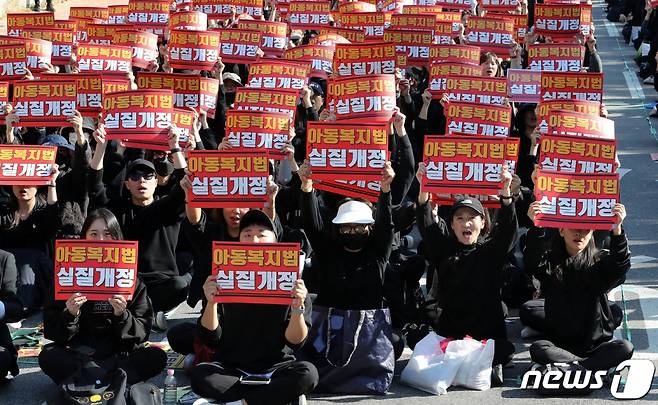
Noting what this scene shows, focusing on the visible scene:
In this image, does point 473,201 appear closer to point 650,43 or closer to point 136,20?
point 136,20

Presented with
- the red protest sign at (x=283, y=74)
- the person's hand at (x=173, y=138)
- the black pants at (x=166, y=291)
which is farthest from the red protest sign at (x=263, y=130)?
the red protest sign at (x=283, y=74)

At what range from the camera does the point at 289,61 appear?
1273 centimetres

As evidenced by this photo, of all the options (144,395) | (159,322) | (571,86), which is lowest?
(159,322)

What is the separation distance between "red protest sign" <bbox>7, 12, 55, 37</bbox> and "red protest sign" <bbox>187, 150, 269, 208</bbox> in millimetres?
6940

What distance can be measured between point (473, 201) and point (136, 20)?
337 inches

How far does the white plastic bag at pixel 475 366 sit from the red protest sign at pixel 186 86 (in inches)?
179

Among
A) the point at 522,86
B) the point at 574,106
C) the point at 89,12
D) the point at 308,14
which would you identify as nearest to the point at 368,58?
the point at 522,86

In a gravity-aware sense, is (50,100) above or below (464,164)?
below

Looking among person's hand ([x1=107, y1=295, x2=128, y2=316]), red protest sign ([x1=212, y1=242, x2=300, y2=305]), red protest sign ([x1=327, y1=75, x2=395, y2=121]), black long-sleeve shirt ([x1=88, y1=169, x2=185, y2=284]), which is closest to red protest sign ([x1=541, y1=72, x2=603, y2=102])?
red protest sign ([x1=327, y1=75, x2=395, y2=121])

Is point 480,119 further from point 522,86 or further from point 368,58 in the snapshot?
point 368,58

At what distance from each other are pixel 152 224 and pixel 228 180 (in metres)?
1.22

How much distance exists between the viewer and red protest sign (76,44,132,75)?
1344 cm

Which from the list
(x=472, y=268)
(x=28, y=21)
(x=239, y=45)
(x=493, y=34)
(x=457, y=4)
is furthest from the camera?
A: (x=457, y=4)

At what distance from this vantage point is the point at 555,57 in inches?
543
